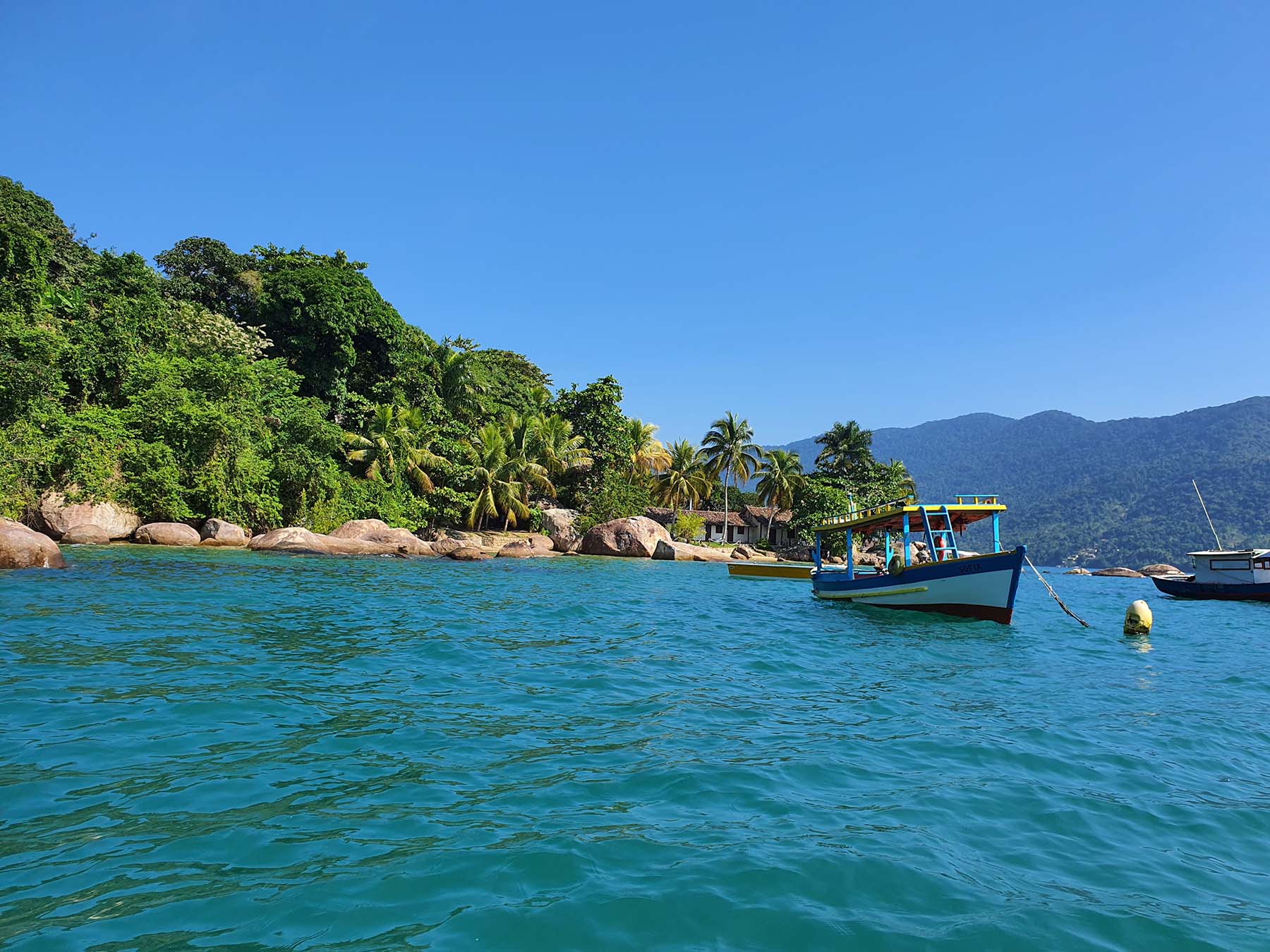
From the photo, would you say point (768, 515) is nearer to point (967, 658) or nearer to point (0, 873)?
point (967, 658)

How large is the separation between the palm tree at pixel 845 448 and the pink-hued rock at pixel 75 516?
44024 millimetres

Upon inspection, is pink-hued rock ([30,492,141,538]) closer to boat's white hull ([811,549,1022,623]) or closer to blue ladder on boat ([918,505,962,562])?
boat's white hull ([811,549,1022,623])

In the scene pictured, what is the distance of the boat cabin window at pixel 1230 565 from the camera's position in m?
31.1

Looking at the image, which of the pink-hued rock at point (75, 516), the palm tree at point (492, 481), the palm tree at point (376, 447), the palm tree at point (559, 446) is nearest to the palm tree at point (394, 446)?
the palm tree at point (376, 447)

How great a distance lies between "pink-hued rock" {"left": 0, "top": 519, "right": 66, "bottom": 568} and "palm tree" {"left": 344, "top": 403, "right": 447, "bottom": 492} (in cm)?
1862

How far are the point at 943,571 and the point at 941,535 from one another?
6.46ft

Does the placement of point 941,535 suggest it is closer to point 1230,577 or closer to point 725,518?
point 1230,577

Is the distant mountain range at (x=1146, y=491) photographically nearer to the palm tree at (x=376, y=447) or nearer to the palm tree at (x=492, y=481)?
the palm tree at (x=492, y=481)

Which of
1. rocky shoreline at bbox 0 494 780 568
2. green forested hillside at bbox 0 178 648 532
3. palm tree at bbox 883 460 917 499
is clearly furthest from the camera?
palm tree at bbox 883 460 917 499

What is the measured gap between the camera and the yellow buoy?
1652 cm

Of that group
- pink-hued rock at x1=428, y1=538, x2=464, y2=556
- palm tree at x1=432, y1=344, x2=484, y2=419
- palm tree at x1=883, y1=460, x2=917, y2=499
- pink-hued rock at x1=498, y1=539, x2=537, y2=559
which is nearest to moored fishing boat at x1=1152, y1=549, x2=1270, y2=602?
palm tree at x1=883, y1=460, x2=917, y2=499

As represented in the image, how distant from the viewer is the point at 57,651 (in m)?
8.52

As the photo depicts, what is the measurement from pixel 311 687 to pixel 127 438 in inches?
979

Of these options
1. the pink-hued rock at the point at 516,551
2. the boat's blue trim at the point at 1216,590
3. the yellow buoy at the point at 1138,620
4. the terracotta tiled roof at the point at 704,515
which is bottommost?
the boat's blue trim at the point at 1216,590
